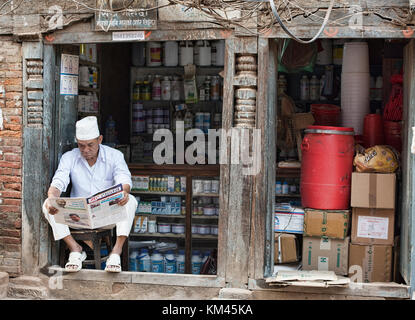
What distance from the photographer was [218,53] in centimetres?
780

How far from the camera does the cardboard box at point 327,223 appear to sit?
5633 mm

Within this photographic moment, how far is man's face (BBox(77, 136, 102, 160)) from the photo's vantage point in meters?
5.69

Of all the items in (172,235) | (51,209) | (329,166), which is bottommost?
(172,235)

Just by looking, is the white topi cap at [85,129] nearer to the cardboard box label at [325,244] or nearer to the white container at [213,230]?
the white container at [213,230]

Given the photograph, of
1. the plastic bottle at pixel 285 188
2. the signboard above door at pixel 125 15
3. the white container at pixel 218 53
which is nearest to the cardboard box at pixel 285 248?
the plastic bottle at pixel 285 188

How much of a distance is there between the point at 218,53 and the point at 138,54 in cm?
117

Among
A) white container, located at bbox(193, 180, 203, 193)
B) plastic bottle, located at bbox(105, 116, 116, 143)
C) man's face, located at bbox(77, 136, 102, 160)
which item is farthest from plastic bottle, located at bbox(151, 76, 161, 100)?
man's face, located at bbox(77, 136, 102, 160)

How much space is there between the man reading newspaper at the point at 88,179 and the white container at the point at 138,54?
2.57 m

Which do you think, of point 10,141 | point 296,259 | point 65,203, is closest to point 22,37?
point 10,141

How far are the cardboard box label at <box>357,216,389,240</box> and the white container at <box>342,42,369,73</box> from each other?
1.68 meters

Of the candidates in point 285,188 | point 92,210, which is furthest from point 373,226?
point 92,210

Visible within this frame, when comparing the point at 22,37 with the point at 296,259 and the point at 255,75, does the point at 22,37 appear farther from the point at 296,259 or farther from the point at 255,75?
the point at 296,259

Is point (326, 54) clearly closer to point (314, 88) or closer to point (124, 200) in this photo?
point (314, 88)

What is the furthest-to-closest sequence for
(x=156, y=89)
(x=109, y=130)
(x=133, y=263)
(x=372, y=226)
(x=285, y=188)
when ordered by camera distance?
(x=156, y=89), (x=109, y=130), (x=133, y=263), (x=285, y=188), (x=372, y=226)
